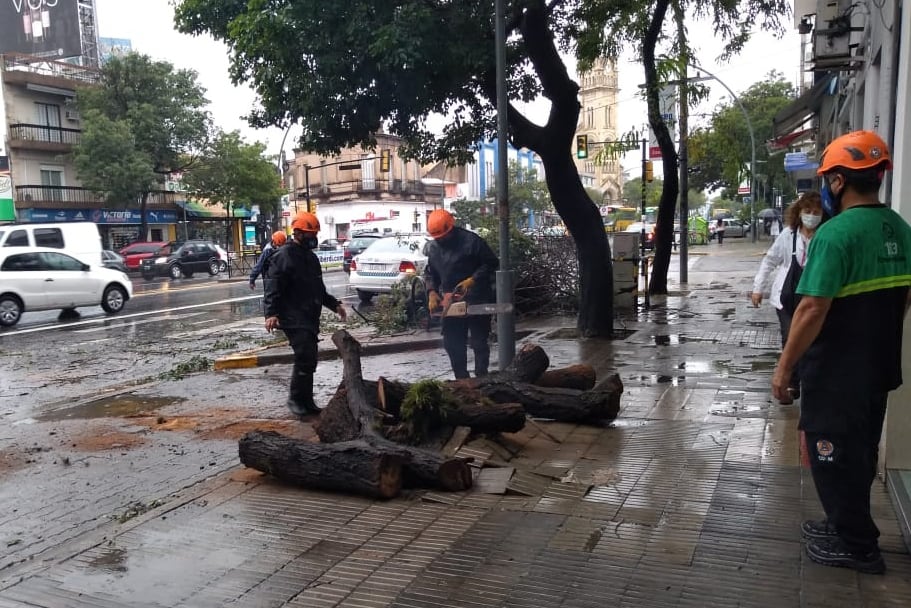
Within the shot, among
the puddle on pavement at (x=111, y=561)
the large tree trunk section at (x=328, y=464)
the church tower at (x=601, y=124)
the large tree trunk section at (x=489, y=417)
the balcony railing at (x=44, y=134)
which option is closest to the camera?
the puddle on pavement at (x=111, y=561)

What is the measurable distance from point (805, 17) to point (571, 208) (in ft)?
17.4

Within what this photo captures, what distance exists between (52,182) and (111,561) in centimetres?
3932

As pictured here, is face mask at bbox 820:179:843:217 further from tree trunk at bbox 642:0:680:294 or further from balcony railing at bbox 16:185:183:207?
balcony railing at bbox 16:185:183:207

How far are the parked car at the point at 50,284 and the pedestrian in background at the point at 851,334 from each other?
645 inches

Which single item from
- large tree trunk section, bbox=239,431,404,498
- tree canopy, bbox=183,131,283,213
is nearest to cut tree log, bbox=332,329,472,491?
large tree trunk section, bbox=239,431,404,498

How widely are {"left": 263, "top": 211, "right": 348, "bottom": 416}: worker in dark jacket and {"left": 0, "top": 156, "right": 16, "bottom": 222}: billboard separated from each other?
3253 cm

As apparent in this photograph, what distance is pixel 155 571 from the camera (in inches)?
152

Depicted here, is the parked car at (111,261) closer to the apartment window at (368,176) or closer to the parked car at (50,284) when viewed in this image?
the parked car at (50,284)

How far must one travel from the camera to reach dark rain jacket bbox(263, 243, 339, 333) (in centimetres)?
706

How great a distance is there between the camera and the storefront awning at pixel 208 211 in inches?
1753

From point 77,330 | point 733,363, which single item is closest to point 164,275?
point 77,330

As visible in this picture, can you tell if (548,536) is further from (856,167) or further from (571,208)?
(571,208)

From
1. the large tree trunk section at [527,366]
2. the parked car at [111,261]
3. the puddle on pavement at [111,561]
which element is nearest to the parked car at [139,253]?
the parked car at [111,261]

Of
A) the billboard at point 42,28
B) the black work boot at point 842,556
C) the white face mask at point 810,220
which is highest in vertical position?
the billboard at point 42,28
